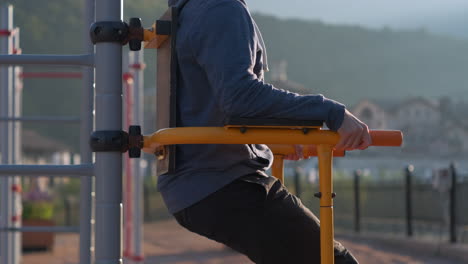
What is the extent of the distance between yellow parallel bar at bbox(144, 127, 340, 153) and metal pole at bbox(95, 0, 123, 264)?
12 centimetres

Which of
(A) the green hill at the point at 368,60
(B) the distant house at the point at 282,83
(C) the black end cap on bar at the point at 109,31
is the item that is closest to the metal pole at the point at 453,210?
(C) the black end cap on bar at the point at 109,31

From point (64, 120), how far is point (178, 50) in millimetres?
2788

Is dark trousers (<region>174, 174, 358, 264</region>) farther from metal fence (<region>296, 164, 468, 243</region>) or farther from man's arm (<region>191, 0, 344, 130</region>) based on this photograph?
metal fence (<region>296, 164, 468, 243</region>)

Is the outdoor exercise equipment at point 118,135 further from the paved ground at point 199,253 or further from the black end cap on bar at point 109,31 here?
the paved ground at point 199,253

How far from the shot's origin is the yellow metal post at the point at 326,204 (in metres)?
2.01

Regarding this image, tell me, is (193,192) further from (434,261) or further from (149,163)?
(149,163)

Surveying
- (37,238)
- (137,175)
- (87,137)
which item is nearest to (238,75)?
(87,137)

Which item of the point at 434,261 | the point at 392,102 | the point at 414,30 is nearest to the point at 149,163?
the point at 392,102

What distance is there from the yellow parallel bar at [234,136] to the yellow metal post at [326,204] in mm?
36

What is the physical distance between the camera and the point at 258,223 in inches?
81.4

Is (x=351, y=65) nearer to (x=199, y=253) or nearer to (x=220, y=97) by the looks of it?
(x=199, y=253)

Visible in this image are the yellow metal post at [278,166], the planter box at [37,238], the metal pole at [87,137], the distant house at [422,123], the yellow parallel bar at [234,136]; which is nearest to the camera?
the yellow parallel bar at [234,136]

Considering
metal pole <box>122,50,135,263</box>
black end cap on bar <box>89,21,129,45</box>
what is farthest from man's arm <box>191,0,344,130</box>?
metal pole <box>122,50,135,263</box>

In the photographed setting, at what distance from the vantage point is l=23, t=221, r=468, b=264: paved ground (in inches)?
357
